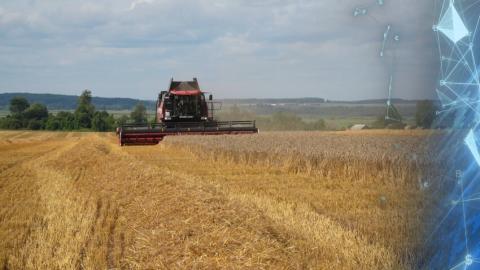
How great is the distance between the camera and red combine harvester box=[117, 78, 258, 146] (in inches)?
1190

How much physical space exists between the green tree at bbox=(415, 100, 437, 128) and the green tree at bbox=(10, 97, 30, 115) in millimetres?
97787

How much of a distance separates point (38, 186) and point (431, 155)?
1395cm

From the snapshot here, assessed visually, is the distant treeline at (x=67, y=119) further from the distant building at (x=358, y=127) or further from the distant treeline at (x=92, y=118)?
the distant building at (x=358, y=127)

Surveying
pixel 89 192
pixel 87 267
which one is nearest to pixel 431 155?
pixel 87 267

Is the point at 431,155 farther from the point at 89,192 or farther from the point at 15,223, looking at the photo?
the point at 89,192

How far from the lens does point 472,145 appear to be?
1.52m

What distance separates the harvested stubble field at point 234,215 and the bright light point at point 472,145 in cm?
24

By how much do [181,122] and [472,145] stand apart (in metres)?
30.1

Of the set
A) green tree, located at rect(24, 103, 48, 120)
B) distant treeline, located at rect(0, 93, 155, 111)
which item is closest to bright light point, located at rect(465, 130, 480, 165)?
green tree, located at rect(24, 103, 48, 120)

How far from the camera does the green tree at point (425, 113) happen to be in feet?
5.33

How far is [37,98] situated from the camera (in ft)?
431

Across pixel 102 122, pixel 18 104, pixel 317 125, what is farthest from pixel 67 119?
pixel 317 125
